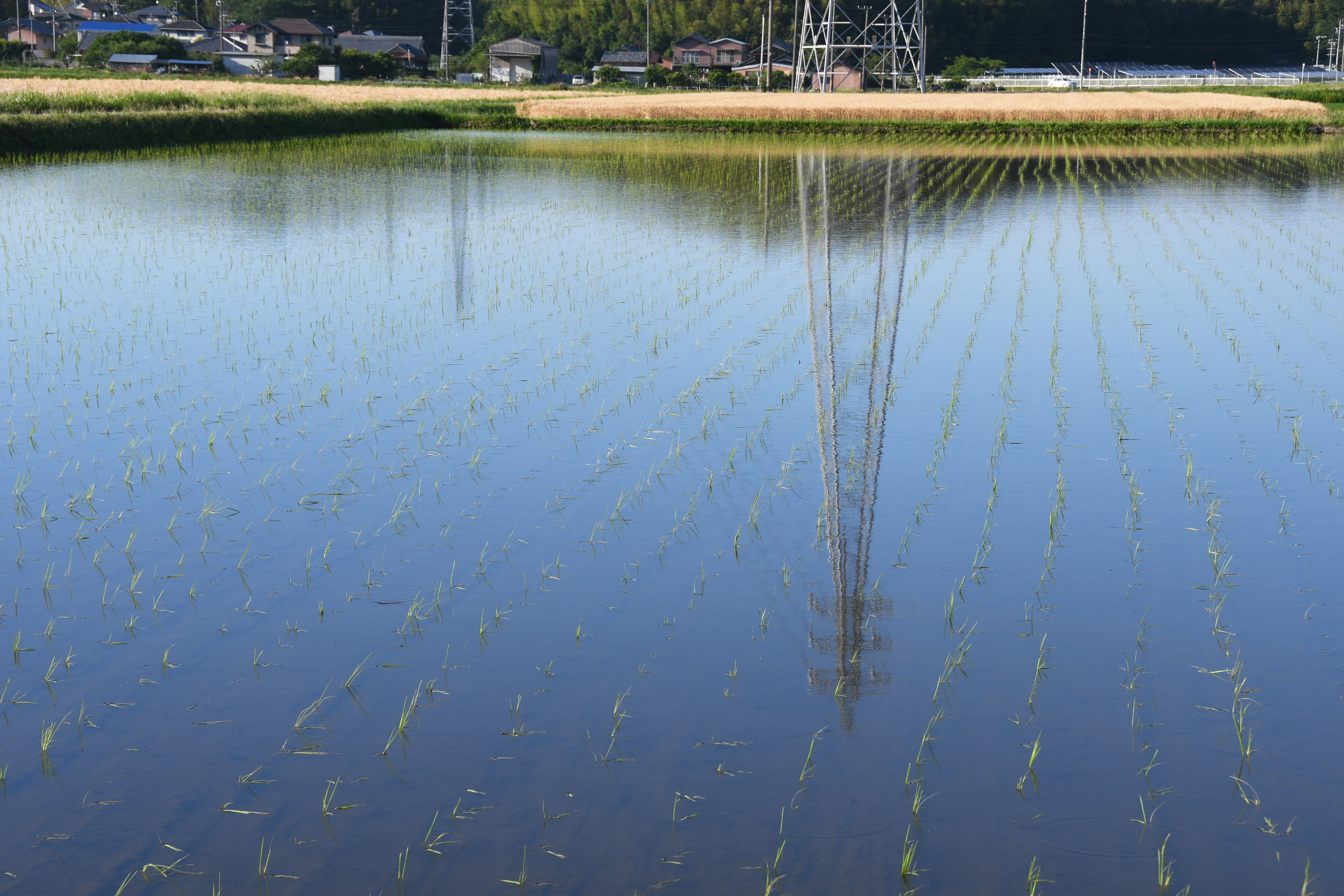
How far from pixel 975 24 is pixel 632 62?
30.2 metres

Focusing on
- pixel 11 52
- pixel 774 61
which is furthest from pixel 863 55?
pixel 11 52

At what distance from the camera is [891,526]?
457cm

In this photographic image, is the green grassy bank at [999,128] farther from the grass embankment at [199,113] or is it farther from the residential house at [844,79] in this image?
the residential house at [844,79]

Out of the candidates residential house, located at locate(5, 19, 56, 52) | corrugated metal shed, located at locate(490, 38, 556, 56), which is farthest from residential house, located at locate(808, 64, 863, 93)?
residential house, located at locate(5, 19, 56, 52)

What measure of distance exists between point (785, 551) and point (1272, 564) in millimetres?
1772

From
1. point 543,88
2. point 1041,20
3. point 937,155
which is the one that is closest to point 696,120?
point 937,155

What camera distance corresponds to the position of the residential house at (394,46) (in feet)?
225

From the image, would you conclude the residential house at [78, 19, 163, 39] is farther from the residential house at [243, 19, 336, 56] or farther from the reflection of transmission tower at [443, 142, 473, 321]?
the reflection of transmission tower at [443, 142, 473, 321]

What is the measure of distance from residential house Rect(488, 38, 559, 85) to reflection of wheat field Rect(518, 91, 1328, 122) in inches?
1212

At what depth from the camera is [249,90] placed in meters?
36.2

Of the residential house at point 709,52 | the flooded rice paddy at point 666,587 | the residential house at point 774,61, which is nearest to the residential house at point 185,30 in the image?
the residential house at point 709,52

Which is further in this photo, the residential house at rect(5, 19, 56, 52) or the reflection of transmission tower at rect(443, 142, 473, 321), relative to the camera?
the residential house at rect(5, 19, 56, 52)

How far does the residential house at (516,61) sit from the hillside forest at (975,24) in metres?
9.66

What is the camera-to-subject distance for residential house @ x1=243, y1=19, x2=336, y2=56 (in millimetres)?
68125
